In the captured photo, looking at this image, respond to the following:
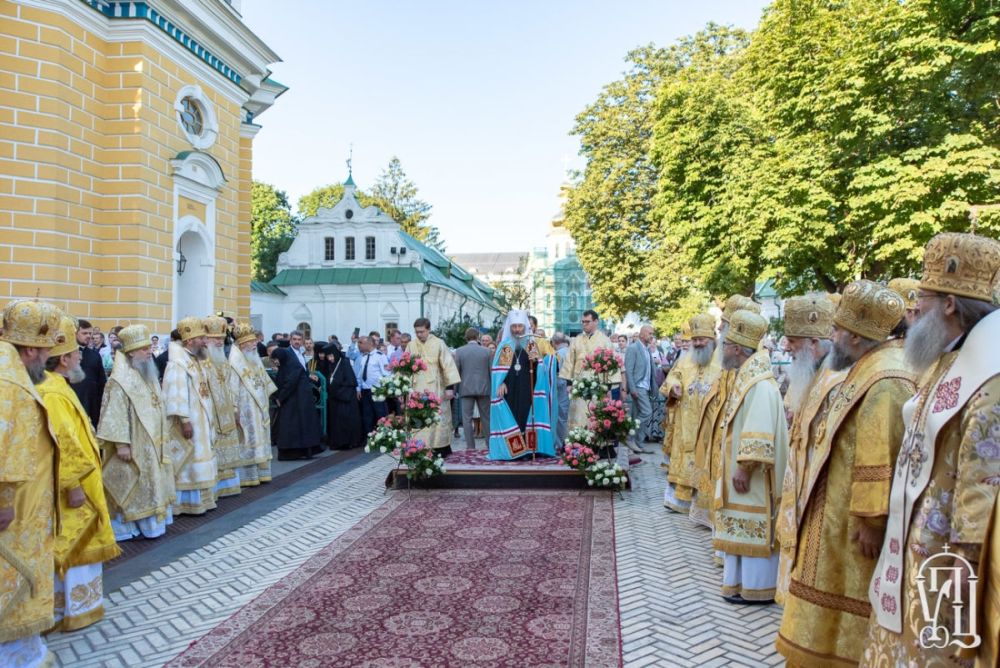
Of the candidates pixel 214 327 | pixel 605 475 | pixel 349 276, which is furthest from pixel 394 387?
pixel 349 276

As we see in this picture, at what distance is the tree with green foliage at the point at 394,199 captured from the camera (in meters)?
50.4

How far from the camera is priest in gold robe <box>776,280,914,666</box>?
3.24 m

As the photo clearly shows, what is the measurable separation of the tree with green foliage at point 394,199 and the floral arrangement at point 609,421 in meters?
42.9

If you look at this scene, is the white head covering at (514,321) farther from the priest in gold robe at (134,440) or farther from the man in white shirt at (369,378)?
the priest in gold robe at (134,440)

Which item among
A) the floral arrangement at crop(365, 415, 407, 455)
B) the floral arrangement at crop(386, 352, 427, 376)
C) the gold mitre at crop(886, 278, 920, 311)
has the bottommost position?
the floral arrangement at crop(365, 415, 407, 455)

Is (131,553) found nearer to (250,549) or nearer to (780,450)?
(250,549)

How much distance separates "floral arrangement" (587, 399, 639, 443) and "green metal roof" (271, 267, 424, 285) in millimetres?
26950

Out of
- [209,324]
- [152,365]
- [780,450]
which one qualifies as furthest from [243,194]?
[780,450]

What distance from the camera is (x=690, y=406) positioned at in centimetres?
778

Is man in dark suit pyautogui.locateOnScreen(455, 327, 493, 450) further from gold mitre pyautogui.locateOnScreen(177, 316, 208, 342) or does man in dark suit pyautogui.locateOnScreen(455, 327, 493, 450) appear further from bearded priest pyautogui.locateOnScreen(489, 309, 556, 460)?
gold mitre pyautogui.locateOnScreen(177, 316, 208, 342)

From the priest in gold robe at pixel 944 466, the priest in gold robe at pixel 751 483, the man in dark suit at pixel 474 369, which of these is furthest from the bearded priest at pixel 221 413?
the priest in gold robe at pixel 944 466

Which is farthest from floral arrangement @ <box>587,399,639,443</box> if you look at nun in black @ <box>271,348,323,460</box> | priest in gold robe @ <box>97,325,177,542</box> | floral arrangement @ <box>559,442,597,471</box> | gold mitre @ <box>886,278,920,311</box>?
nun in black @ <box>271,348,323,460</box>

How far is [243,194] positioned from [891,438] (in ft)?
53.6

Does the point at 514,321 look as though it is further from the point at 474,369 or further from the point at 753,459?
the point at 753,459
